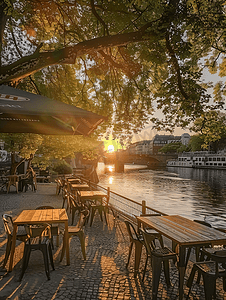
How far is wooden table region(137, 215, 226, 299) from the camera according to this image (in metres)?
3.93

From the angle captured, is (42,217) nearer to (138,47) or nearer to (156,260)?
(156,260)

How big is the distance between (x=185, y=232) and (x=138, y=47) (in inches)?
242

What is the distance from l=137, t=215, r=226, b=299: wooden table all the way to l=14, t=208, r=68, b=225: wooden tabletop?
1724mm

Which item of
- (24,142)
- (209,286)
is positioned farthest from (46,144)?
(209,286)

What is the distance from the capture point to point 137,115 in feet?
35.6

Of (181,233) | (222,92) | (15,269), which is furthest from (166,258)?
(222,92)

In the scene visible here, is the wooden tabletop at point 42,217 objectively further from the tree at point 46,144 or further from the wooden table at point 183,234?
the tree at point 46,144

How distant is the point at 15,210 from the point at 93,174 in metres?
14.9

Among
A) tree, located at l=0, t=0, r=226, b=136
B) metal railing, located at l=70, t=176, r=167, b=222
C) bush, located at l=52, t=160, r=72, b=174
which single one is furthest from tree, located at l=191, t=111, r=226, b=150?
bush, located at l=52, t=160, r=72, b=174

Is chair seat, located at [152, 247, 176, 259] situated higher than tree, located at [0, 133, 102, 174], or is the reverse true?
tree, located at [0, 133, 102, 174]

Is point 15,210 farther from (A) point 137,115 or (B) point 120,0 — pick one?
(B) point 120,0

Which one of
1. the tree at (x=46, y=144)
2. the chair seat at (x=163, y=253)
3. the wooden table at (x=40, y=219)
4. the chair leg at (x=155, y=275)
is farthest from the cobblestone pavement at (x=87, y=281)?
the tree at (x=46, y=144)

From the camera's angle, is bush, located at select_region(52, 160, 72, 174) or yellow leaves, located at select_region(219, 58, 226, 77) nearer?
yellow leaves, located at select_region(219, 58, 226, 77)

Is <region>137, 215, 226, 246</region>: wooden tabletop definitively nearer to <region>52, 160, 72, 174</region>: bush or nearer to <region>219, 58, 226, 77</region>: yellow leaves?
<region>219, 58, 226, 77</region>: yellow leaves
